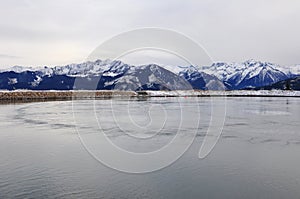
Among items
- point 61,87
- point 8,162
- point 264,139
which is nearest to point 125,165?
point 8,162

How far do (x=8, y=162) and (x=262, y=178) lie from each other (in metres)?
7.24

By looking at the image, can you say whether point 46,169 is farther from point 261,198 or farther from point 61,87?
point 61,87

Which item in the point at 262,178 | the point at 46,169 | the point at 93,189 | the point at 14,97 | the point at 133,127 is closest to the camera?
the point at 93,189

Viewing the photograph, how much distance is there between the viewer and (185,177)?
8.16 m

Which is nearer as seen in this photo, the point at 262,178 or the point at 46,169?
the point at 262,178

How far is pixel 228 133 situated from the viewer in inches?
595

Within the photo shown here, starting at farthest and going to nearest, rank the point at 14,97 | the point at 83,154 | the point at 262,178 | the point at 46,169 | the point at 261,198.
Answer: the point at 14,97
the point at 83,154
the point at 46,169
the point at 262,178
the point at 261,198

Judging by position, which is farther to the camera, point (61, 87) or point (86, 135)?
point (61, 87)

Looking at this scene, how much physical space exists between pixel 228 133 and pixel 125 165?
283 inches

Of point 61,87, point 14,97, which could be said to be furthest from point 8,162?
point 61,87

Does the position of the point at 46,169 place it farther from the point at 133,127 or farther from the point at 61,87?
the point at 61,87

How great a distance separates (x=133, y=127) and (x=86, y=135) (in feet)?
10.7

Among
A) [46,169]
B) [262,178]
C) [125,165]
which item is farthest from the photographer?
[125,165]

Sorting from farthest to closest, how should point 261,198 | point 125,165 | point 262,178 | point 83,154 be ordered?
1. point 83,154
2. point 125,165
3. point 262,178
4. point 261,198
